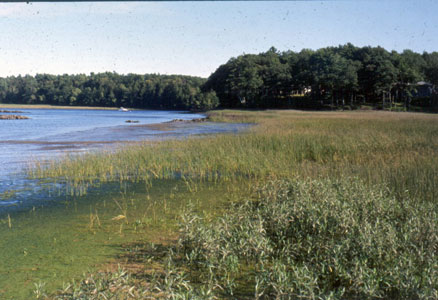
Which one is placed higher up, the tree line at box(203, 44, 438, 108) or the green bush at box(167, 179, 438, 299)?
the tree line at box(203, 44, 438, 108)

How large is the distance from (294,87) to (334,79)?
17.1 m

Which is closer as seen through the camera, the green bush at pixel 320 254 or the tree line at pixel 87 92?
the green bush at pixel 320 254

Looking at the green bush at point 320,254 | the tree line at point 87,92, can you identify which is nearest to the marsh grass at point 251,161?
the green bush at point 320,254

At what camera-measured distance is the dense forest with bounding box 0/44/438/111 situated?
232 feet

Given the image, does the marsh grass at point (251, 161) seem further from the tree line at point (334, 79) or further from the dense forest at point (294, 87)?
the tree line at point (334, 79)

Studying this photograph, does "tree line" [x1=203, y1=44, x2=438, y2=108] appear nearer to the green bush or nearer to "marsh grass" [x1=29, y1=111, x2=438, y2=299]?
"marsh grass" [x1=29, y1=111, x2=438, y2=299]

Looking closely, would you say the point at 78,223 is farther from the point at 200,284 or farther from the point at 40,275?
the point at 200,284

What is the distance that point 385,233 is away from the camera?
518 cm

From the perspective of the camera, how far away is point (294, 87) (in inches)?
3497

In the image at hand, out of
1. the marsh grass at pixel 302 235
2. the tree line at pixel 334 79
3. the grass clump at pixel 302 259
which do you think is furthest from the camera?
the tree line at pixel 334 79

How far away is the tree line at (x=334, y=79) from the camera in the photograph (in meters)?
70.0

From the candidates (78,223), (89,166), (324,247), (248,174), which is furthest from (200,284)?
(89,166)

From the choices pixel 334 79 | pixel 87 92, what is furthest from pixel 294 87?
pixel 87 92

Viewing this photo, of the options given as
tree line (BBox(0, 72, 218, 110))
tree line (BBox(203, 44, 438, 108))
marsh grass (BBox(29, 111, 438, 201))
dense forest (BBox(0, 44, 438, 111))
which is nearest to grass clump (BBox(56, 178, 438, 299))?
marsh grass (BBox(29, 111, 438, 201))
